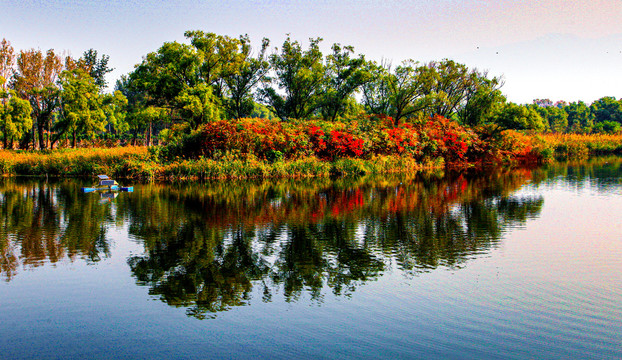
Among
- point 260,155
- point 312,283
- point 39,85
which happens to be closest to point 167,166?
point 260,155

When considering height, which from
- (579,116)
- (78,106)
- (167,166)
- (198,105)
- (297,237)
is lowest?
(297,237)

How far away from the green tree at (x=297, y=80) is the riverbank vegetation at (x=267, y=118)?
100 mm

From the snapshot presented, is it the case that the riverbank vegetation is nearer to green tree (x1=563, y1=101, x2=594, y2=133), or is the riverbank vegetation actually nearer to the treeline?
the treeline

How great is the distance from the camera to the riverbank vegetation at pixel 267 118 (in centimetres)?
3341

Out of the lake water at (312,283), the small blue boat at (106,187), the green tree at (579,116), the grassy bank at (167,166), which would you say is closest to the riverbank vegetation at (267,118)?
the grassy bank at (167,166)

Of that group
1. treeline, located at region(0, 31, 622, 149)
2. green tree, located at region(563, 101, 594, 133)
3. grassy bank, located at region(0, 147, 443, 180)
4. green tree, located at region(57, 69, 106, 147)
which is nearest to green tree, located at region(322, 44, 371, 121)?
treeline, located at region(0, 31, 622, 149)

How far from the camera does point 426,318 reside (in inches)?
270

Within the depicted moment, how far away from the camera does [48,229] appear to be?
13328mm

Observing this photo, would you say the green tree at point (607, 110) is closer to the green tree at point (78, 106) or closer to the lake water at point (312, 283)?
the lake water at point (312, 283)

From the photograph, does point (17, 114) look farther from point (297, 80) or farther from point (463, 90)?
point (463, 90)

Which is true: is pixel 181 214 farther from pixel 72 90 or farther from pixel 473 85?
pixel 473 85

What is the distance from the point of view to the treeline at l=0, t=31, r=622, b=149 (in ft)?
134

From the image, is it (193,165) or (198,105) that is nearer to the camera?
(193,165)

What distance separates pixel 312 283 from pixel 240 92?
3893 cm
